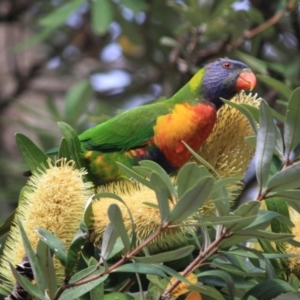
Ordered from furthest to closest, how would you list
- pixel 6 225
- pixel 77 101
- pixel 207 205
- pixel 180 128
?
1. pixel 77 101
2. pixel 180 128
3. pixel 6 225
4. pixel 207 205

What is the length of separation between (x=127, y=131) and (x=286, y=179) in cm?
101

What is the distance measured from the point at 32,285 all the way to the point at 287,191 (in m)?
0.45

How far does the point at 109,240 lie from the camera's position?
3.46 ft

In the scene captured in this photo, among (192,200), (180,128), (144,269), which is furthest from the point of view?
(180,128)

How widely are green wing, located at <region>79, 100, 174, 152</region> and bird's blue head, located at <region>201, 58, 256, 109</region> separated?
0.13 metres

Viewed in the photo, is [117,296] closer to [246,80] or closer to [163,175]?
[163,175]

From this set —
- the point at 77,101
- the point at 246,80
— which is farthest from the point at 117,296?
the point at 77,101

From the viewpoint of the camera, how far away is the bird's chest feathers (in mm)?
1797

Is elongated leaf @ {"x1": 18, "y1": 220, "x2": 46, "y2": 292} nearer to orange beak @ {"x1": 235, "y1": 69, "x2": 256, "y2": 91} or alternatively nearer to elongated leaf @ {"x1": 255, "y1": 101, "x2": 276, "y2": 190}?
elongated leaf @ {"x1": 255, "y1": 101, "x2": 276, "y2": 190}

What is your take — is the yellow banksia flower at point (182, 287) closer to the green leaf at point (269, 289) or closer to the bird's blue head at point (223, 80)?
the green leaf at point (269, 289)

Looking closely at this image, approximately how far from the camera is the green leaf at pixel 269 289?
1158 millimetres

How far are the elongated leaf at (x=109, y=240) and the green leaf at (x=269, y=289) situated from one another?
0.96 feet

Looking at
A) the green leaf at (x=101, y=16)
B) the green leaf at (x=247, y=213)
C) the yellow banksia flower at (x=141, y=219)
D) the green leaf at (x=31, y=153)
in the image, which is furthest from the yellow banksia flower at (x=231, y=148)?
the green leaf at (x=101, y=16)

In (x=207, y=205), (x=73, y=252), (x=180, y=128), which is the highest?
(x=73, y=252)
